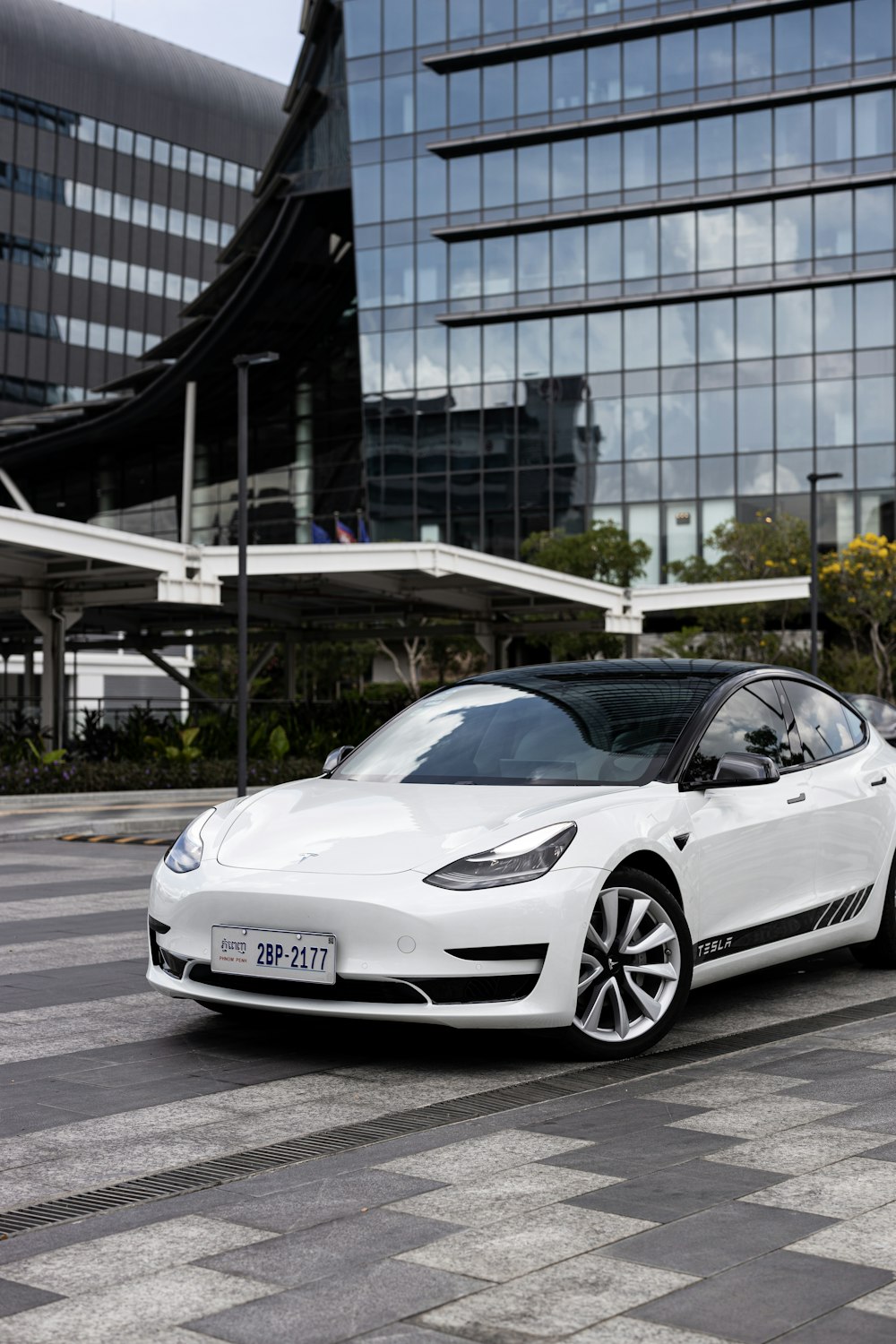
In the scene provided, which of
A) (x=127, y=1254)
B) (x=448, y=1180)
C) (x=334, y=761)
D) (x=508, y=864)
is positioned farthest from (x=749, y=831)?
(x=127, y=1254)

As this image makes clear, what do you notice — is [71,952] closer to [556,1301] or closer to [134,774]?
[556,1301]

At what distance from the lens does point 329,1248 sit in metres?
3.81

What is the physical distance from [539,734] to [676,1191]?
299 centimetres

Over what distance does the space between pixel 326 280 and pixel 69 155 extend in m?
24.3

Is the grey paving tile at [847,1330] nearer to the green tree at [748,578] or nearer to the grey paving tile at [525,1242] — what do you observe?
the grey paving tile at [525,1242]

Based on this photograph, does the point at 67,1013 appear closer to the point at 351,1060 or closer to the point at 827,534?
the point at 351,1060

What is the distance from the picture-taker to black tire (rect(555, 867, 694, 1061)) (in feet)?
19.4

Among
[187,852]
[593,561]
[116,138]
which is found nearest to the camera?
[187,852]

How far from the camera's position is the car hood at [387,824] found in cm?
589

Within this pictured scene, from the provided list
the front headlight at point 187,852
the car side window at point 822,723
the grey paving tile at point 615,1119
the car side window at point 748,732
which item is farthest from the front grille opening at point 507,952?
the car side window at point 822,723

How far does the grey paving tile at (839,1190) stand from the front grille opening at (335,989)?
1.67 metres

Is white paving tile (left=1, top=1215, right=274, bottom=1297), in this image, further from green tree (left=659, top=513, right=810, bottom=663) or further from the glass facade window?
the glass facade window

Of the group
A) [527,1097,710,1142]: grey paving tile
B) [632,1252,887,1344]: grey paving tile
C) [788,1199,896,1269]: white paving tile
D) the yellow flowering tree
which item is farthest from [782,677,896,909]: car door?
the yellow flowering tree

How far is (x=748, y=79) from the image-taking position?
5347 cm
